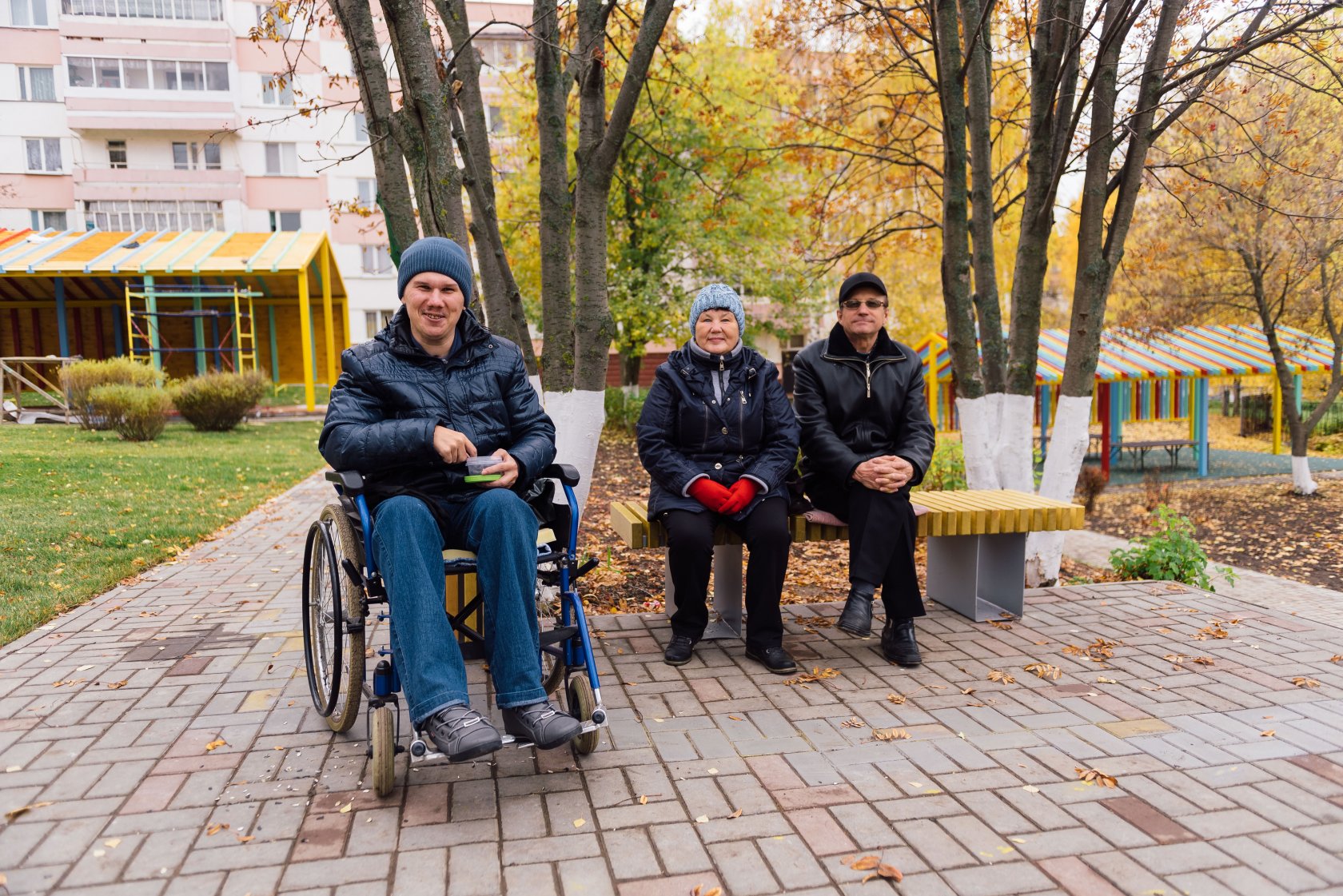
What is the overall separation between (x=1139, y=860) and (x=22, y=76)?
42.1m

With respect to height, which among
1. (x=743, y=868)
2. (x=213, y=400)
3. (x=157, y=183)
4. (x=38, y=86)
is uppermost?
A: (x=38, y=86)

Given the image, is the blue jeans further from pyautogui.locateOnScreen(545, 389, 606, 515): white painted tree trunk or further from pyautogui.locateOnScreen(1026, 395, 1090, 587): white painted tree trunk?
pyautogui.locateOnScreen(1026, 395, 1090, 587): white painted tree trunk

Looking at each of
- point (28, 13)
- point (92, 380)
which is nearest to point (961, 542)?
point (92, 380)

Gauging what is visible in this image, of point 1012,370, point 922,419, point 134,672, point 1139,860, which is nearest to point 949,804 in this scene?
point 1139,860

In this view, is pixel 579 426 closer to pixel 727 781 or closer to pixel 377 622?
pixel 377 622

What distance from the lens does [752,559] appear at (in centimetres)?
408

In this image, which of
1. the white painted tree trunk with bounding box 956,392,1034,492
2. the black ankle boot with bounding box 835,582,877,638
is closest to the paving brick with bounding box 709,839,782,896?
the black ankle boot with bounding box 835,582,877,638

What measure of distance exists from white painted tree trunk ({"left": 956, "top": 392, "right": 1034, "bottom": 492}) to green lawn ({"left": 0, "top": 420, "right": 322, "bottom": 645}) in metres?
5.45

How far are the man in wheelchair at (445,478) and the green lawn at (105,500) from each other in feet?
8.51

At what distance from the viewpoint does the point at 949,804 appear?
110 inches

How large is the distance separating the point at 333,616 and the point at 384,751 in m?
0.65

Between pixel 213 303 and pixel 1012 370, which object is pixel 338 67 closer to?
pixel 213 303

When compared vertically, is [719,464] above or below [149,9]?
below

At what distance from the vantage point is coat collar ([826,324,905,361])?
4516mm
